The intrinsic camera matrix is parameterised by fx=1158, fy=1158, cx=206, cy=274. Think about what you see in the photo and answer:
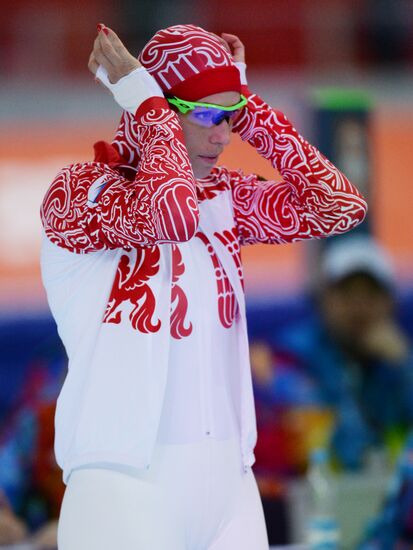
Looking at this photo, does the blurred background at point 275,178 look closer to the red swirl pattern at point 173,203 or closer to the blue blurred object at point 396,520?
the blue blurred object at point 396,520

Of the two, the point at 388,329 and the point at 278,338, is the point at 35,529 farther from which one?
the point at 388,329

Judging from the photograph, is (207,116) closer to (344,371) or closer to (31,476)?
(31,476)

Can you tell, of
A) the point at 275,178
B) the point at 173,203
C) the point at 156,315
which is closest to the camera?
the point at 173,203

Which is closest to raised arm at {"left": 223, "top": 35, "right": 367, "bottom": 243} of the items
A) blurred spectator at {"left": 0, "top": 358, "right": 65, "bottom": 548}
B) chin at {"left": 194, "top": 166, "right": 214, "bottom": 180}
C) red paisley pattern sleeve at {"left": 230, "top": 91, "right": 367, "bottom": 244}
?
red paisley pattern sleeve at {"left": 230, "top": 91, "right": 367, "bottom": 244}

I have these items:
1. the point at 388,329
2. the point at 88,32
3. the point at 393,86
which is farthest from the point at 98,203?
the point at 88,32

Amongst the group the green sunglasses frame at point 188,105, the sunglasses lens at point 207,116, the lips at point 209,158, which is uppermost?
the green sunglasses frame at point 188,105

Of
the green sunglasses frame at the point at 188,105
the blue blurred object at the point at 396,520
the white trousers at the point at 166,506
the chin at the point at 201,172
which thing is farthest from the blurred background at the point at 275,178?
the green sunglasses frame at the point at 188,105

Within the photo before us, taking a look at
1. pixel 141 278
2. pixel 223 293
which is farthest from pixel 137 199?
pixel 223 293

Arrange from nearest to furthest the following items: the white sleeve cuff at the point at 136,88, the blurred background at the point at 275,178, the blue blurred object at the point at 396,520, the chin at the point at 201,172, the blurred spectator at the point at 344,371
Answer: the white sleeve cuff at the point at 136,88
the chin at the point at 201,172
the blue blurred object at the point at 396,520
the blurred background at the point at 275,178
the blurred spectator at the point at 344,371

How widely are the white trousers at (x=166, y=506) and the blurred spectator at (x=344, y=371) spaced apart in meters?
2.10

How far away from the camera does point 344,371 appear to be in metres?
4.53

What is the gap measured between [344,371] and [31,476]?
139cm

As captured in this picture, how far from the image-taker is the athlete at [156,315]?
1.93 m

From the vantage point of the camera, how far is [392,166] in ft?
18.0
